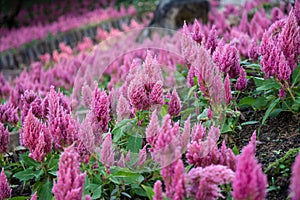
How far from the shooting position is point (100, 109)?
209 cm

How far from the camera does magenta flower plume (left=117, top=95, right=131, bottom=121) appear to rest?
220cm

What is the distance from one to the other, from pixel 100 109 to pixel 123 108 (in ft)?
0.52

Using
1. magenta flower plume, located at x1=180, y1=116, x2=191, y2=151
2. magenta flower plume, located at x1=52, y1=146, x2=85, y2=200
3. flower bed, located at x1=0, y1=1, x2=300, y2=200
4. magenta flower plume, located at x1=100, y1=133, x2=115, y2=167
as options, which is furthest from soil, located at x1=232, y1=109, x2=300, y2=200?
magenta flower plume, located at x1=52, y1=146, x2=85, y2=200

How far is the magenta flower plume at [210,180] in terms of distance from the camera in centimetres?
150

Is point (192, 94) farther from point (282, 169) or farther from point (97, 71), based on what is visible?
point (97, 71)

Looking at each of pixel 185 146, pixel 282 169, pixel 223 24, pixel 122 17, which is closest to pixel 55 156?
pixel 185 146

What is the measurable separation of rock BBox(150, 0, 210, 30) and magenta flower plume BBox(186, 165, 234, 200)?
20.8 feet

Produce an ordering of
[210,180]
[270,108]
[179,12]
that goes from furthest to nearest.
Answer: [179,12], [270,108], [210,180]

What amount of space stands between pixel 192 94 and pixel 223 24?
2771 mm

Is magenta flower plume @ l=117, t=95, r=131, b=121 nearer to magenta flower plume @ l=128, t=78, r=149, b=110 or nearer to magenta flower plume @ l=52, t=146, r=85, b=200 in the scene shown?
magenta flower plume @ l=128, t=78, r=149, b=110

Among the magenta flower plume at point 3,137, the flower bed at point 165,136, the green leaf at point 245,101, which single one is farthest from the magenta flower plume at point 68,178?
the green leaf at point 245,101

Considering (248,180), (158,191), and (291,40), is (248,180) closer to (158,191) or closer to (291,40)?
(158,191)

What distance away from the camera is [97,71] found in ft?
14.3

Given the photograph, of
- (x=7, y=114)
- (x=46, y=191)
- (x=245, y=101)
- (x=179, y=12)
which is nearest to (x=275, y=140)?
(x=245, y=101)
